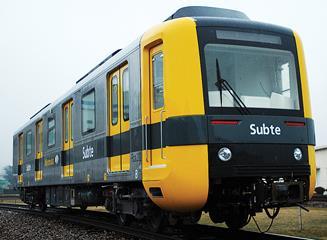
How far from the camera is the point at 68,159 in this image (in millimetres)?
11820

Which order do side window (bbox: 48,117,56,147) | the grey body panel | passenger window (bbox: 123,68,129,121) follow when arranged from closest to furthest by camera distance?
1. the grey body panel
2. passenger window (bbox: 123,68,129,121)
3. side window (bbox: 48,117,56,147)

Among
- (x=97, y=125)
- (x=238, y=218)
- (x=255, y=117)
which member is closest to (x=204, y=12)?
(x=255, y=117)

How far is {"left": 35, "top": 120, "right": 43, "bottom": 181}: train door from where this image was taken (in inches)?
599

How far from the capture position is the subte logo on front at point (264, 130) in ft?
22.5

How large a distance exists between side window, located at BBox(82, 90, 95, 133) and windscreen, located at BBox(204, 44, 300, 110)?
369 cm

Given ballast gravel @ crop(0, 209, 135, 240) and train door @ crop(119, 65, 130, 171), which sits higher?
train door @ crop(119, 65, 130, 171)

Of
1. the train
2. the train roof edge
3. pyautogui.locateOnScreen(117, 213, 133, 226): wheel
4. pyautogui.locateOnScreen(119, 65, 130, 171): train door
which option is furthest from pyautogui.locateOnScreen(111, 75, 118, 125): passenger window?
pyautogui.locateOnScreen(117, 213, 133, 226): wheel

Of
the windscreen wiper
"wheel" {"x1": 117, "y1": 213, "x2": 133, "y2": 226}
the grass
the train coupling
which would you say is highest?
the windscreen wiper

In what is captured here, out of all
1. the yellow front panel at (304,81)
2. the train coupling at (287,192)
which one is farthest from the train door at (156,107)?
the yellow front panel at (304,81)

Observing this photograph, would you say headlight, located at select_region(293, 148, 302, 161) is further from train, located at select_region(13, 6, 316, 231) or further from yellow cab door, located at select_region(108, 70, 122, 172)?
yellow cab door, located at select_region(108, 70, 122, 172)

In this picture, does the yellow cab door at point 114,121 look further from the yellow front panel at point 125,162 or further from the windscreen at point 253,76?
the windscreen at point 253,76

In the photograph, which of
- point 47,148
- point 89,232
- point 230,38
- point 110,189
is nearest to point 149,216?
point 110,189

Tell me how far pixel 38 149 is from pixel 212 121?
10.1 m

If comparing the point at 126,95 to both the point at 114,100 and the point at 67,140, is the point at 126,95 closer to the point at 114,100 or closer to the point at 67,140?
the point at 114,100
